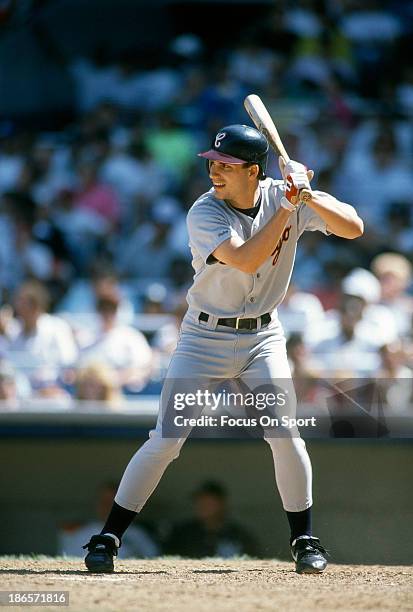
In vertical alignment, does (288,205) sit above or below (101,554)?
above

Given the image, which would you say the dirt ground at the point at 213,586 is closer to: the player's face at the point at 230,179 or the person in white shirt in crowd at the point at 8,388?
the player's face at the point at 230,179

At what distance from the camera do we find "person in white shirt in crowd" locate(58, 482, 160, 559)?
6.20 m

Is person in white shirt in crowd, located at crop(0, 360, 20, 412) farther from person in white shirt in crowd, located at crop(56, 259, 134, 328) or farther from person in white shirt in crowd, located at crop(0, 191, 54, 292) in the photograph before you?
person in white shirt in crowd, located at crop(0, 191, 54, 292)

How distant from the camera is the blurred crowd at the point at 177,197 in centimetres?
716

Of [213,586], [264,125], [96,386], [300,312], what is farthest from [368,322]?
[213,586]

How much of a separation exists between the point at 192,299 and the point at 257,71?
6358 millimetres

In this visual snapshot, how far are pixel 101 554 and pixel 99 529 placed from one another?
2.01 m

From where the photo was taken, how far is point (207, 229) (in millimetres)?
4312

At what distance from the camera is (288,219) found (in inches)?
168

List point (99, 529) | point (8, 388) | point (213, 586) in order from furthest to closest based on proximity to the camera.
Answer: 1. point (8, 388)
2. point (99, 529)
3. point (213, 586)

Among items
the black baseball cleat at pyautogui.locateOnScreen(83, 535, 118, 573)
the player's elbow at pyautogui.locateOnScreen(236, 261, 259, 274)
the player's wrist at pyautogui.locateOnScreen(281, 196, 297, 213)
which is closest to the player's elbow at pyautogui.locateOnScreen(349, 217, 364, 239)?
the player's wrist at pyautogui.locateOnScreen(281, 196, 297, 213)

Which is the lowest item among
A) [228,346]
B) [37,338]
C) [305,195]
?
[37,338]

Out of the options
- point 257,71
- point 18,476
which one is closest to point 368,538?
point 18,476

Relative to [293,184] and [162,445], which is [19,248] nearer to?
[162,445]
